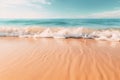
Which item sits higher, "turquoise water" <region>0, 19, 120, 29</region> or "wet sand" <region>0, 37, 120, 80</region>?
"wet sand" <region>0, 37, 120, 80</region>

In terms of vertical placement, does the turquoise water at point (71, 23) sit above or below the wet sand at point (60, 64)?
below

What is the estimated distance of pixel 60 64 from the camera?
13.9ft

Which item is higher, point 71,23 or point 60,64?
point 60,64

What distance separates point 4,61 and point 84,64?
5.48 ft

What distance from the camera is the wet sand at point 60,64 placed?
140 inches

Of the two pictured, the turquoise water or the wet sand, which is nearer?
the wet sand

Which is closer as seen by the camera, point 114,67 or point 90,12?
point 114,67

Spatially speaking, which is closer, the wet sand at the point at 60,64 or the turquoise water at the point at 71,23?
the wet sand at the point at 60,64

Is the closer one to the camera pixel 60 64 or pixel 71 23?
pixel 60 64

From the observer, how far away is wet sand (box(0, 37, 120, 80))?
355 centimetres

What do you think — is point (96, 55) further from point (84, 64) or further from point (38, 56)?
point (38, 56)

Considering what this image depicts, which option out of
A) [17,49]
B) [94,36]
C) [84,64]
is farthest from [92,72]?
[94,36]

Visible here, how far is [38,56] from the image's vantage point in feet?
16.0

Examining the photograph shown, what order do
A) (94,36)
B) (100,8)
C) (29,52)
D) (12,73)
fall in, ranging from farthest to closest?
1. (100,8)
2. (94,36)
3. (29,52)
4. (12,73)
